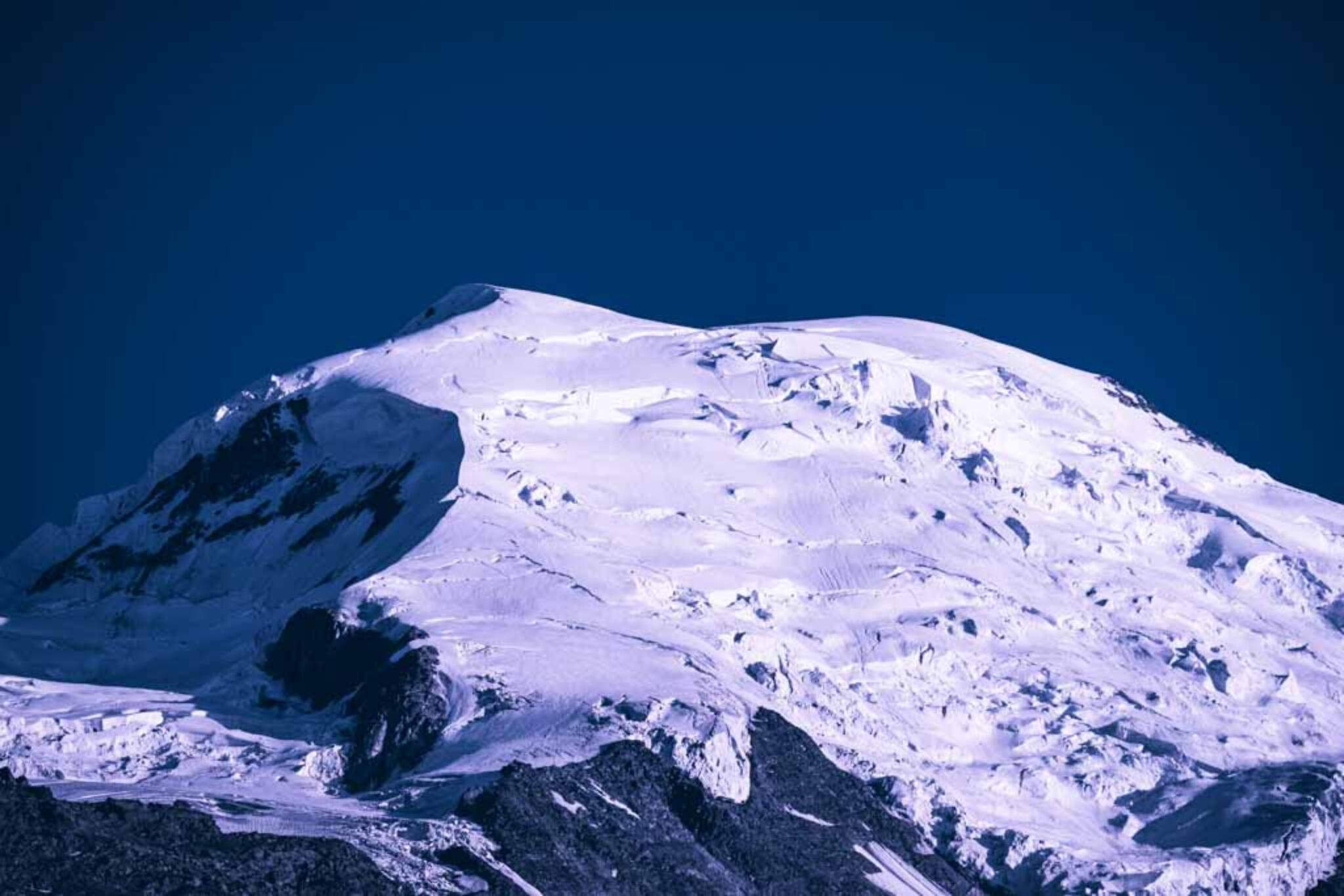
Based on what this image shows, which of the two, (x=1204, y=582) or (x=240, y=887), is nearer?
(x=240, y=887)

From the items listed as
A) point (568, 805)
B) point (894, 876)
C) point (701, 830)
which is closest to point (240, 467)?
point (701, 830)

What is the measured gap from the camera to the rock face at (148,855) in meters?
105

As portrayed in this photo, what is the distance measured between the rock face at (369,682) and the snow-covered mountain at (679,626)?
236 millimetres

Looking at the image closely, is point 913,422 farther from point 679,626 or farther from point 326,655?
point 326,655

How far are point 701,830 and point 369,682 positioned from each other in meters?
20.3

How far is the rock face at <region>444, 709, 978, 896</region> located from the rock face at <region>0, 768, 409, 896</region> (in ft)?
24.4

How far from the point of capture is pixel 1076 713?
154m

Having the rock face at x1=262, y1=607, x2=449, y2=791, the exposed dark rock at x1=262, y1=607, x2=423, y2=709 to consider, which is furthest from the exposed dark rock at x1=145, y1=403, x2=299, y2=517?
the exposed dark rock at x1=262, y1=607, x2=423, y2=709

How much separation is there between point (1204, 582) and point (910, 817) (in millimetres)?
49381

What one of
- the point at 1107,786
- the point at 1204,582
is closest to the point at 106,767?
the point at 1107,786

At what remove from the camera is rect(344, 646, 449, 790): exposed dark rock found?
131375 mm

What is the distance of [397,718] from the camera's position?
437 feet

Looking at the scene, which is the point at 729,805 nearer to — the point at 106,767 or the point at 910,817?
the point at 910,817

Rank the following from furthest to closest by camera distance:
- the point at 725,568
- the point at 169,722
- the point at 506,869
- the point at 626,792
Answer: the point at 725,568 < the point at 169,722 < the point at 626,792 < the point at 506,869
